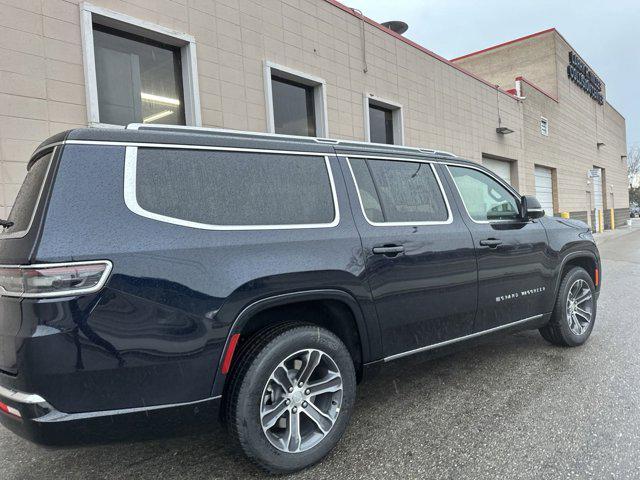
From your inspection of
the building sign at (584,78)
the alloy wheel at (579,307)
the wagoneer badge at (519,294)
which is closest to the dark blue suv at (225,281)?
the wagoneer badge at (519,294)

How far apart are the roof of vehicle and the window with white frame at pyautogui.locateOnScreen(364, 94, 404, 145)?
7677 mm

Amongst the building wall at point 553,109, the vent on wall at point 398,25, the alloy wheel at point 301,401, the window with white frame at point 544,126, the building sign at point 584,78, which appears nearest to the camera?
the alloy wheel at point 301,401

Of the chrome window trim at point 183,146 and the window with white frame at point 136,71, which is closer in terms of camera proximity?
the chrome window trim at point 183,146

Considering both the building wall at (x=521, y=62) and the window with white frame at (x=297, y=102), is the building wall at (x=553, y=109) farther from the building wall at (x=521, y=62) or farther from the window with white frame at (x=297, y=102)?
the window with white frame at (x=297, y=102)

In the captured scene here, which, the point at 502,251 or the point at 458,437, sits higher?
the point at 502,251

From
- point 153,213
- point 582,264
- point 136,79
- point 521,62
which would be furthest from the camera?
point 521,62

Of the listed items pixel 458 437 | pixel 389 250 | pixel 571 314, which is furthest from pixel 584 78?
pixel 458 437

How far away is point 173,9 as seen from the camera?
6.60m

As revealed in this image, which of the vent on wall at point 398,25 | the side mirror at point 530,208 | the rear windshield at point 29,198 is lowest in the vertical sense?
the side mirror at point 530,208

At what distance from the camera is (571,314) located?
14.0 feet

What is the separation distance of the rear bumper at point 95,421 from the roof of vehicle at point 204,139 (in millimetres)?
1211

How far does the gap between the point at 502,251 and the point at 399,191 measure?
108cm

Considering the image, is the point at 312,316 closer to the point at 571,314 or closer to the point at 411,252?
the point at 411,252

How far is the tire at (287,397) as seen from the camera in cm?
223
